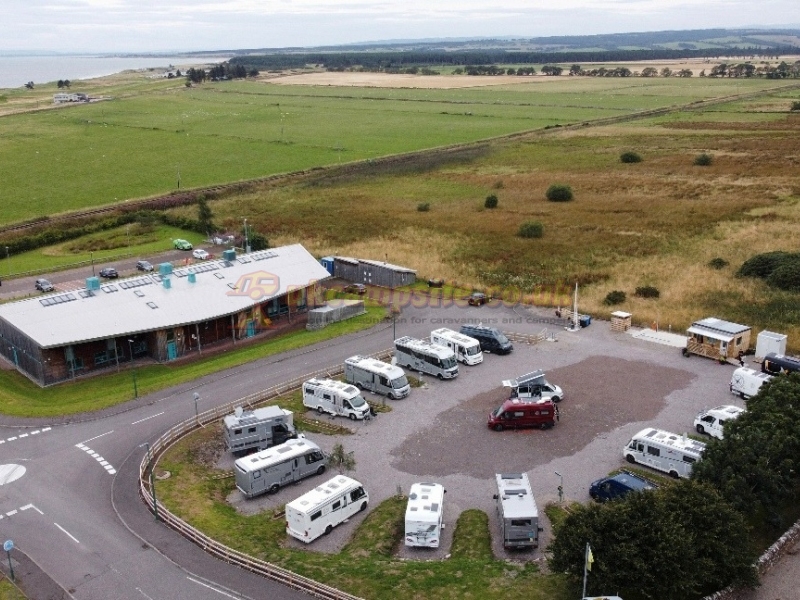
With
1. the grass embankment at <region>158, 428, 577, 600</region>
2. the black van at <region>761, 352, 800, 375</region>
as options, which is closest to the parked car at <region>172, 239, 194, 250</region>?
the grass embankment at <region>158, 428, 577, 600</region>

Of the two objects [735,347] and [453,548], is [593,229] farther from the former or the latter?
[453,548]

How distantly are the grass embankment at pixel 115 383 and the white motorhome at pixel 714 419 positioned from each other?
72.6 feet

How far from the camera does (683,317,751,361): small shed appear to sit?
1572 inches

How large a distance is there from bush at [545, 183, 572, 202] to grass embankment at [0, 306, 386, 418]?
48.4 metres

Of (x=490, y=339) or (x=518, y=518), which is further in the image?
(x=490, y=339)

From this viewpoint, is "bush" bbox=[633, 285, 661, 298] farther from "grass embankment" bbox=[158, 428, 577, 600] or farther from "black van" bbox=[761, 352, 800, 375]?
"grass embankment" bbox=[158, 428, 577, 600]

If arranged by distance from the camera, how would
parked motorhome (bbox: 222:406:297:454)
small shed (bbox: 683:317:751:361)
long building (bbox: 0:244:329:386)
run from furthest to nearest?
long building (bbox: 0:244:329:386)
small shed (bbox: 683:317:751:361)
parked motorhome (bbox: 222:406:297:454)

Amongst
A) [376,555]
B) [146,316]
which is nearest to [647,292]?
[146,316]

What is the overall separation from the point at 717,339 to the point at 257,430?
25.6 meters

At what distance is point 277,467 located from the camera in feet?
93.0

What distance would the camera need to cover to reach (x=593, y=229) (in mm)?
74062

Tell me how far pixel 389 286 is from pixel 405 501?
98.7ft

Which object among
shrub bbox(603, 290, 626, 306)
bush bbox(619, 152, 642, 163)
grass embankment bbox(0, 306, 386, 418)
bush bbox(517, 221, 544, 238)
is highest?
bush bbox(619, 152, 642, 163)

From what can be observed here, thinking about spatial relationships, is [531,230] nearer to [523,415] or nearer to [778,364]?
[778,364]
